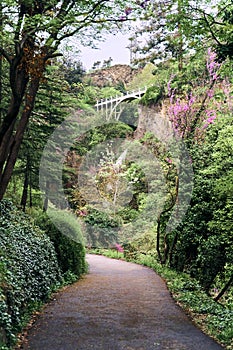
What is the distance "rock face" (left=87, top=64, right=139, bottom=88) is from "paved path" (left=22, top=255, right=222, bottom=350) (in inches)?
936

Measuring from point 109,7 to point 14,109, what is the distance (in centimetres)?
223

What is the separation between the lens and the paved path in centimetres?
472

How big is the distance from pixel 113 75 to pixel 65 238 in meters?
23.6

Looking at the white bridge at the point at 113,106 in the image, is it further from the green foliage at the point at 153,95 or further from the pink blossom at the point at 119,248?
the pink blossom at the point at 119,248

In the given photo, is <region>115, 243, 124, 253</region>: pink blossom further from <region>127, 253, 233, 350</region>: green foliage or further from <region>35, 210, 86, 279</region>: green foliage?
<region>127, 253, 233, 350</region>: green foliage

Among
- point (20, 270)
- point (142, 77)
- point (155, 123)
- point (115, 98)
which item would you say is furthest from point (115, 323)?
point (142, 77)

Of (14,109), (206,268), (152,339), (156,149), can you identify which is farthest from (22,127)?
(156,149)

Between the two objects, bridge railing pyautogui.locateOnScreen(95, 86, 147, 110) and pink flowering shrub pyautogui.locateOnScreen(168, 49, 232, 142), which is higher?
bridge railing pyautogui.locateOnScreen(95, 86, 147, 110)

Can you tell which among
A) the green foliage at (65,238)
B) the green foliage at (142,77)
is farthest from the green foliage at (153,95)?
the green foliage at (65,238)

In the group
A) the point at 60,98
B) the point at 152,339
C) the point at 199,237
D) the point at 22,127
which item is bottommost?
the point at 152,339

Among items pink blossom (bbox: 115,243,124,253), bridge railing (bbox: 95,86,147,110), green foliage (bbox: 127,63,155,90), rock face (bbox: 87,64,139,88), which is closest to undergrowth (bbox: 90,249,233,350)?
pink blossom (bbox: 115,243,124,253)

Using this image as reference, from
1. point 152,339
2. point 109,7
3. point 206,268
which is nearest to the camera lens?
point 152,339

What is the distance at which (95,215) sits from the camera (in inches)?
731

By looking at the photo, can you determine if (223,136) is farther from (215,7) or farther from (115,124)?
(115,124)
